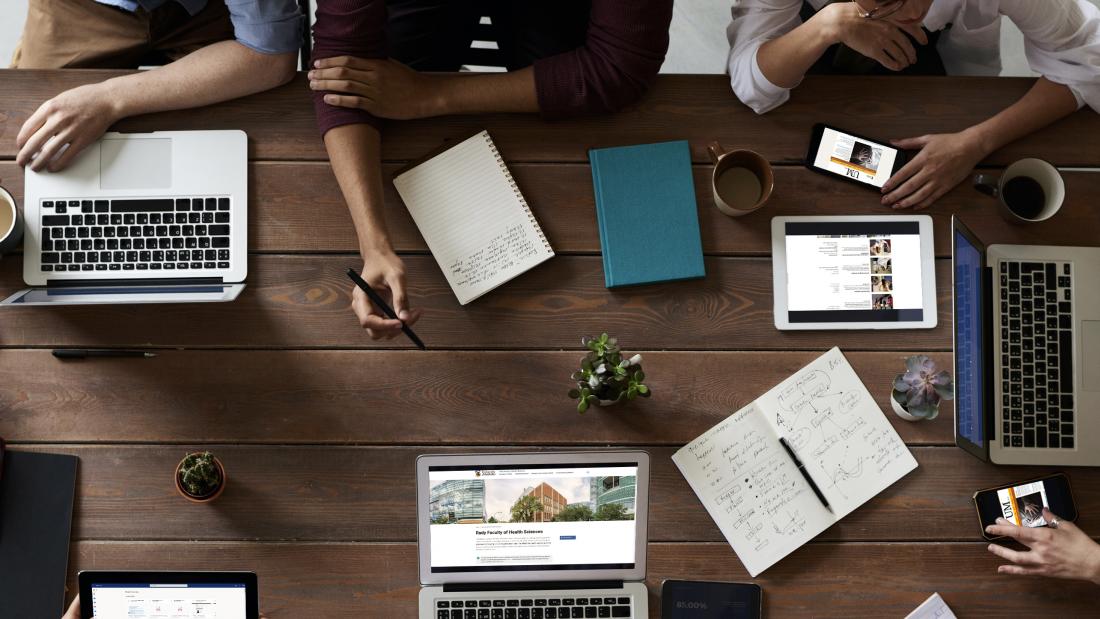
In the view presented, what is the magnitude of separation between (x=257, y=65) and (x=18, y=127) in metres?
0.44

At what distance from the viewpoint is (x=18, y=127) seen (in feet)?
4.44

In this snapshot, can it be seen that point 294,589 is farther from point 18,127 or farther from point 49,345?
point 18,127

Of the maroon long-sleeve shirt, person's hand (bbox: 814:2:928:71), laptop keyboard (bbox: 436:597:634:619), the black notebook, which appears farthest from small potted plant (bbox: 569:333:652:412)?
the black notebook

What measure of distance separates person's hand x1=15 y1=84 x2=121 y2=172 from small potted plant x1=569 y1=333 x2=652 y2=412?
926 mm

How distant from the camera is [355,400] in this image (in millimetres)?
1322

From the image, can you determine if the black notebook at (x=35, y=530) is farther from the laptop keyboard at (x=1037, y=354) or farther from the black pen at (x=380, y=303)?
the laptop keyboard at (x=1037, y=354)

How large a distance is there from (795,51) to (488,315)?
0.70 m

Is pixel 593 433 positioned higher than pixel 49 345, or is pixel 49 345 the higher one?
pixel 49 345

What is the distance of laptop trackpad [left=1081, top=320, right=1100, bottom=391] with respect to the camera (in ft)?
4.42

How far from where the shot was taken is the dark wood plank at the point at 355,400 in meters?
1.31

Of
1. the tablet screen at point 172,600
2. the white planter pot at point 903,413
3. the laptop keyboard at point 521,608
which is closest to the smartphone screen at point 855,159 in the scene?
the white planter pot at point 903,413

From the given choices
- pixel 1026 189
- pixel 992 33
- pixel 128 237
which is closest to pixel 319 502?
pixel 128 237

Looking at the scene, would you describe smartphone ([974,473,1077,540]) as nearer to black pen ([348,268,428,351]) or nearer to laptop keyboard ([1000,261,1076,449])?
laptop keyboard ([1000,261,1076,449])

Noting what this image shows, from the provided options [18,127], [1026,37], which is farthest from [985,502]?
[18,127]
